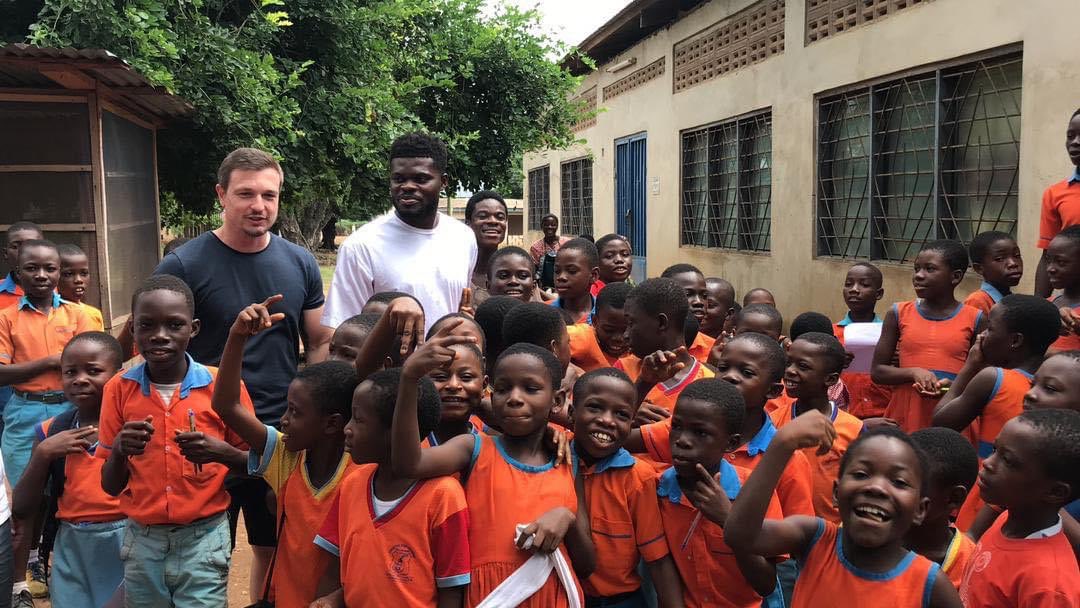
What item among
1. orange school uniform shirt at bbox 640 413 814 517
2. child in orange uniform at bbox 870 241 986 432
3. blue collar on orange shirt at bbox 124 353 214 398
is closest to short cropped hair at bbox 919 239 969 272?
child in orange uniform at bbox 870 241 986 432

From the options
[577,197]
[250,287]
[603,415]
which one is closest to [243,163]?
[250,287]

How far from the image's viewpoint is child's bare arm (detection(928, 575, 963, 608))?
2.14 meters

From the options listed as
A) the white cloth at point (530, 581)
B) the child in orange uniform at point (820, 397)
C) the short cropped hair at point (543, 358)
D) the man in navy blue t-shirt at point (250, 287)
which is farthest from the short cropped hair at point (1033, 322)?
the man in navy blue t-shirt at point (250, 287)

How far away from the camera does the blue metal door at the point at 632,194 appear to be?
14.4m

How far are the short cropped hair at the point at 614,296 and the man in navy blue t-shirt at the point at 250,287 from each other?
113 centimetres

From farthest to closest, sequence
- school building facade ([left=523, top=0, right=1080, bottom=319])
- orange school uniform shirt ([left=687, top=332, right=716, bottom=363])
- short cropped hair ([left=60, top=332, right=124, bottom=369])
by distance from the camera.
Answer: school building facade ([left=523, top=0, right=1080, bottom=319])
orange school uniform shirt ([left=687, top=332, right=716, bottom=363])
short cropped hair ([left=60, top=332, right=124, bottom=369])

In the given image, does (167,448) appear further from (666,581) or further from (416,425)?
(666,581)

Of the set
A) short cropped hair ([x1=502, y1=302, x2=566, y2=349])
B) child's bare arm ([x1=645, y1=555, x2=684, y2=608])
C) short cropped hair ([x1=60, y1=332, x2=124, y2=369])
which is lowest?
child's bare arm ([x1=645, y1=555, x2=684, y2=608])

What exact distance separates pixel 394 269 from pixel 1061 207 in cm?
316

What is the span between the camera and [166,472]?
307 centimetres

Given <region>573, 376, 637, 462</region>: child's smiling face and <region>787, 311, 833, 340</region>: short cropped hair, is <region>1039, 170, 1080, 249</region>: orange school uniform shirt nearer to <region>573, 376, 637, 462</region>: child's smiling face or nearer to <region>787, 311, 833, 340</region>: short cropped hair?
<region>787, 311, 833, 340</region>: short cropped hair

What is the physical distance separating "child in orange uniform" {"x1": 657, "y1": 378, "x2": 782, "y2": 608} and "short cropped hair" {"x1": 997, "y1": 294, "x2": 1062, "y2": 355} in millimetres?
1393

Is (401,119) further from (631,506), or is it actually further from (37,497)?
(631,506)

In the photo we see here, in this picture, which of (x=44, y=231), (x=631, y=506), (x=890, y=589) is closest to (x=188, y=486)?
(x=631, y=506)
